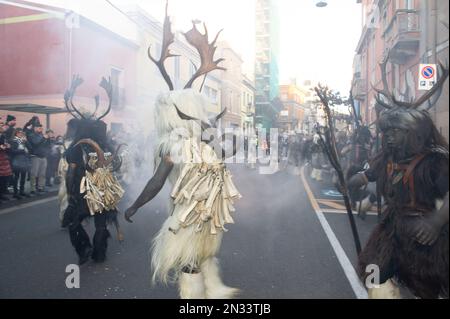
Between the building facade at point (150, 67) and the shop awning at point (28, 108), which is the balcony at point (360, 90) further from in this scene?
the shop awning at point (28, 108)

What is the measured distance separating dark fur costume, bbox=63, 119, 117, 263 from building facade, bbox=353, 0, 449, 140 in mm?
2762

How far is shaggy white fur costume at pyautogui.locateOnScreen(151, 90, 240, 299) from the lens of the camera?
237cm

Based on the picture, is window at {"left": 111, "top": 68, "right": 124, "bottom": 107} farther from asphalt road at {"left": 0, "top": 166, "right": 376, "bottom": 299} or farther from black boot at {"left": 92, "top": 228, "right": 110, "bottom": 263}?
black boot at {"left": 92, "top": 228, "right": 110, "bottom": 263}

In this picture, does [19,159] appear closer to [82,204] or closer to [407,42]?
[82,204]

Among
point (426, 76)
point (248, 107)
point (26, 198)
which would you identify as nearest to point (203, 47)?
point (426, 76)

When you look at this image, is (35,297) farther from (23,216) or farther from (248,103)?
(248,103)

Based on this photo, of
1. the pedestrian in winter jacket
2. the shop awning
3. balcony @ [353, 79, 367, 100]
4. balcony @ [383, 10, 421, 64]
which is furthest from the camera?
balcony @ [353, 79, 367, 100]

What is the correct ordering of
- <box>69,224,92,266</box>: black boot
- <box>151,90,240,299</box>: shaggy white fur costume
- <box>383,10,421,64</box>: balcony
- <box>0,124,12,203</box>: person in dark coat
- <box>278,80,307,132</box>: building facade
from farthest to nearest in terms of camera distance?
<box>278,80,307,132</box>: building facade → <box>383,10,421,64</box>: balcony → <box>0,124,12,203</box>: person in dark coat → <box>69,224,92,266</box>: black boot → <box>151,90,240,299</box>: shaggy white fur costume

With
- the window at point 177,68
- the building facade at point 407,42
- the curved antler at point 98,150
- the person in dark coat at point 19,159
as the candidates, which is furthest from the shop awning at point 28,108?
the building facade at point 407,42

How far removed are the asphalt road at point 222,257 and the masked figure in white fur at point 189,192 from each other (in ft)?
→ 2.50

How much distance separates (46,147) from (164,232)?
7406 millimetres

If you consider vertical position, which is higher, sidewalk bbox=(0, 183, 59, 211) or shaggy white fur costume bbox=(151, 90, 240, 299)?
shaggy white fur costume bbox=(151, 90, 240, 299)

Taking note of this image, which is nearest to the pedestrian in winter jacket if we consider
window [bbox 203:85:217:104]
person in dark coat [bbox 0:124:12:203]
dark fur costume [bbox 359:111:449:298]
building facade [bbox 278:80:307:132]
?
person in dark coat [bbox 0:124:12:203]
